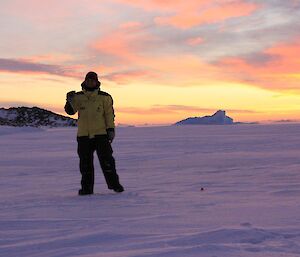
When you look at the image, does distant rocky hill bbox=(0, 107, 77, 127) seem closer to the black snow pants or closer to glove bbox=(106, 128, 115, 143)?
the black snow pants

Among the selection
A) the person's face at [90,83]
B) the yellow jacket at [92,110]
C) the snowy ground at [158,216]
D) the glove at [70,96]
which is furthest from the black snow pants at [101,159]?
the person's face at [90,83]

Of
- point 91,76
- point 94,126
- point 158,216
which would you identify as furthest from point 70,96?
point 158,216

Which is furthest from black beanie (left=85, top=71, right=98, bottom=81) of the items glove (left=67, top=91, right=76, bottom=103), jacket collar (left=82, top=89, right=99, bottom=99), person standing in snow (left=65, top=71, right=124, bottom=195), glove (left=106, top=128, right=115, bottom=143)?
glove (left=106, top=128, right=115, bottom=143)

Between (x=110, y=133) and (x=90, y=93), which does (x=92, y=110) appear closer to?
(x=90, y=93)

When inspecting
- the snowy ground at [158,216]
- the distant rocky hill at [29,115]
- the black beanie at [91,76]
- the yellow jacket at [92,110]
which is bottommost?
the snowy ground at [158,216]

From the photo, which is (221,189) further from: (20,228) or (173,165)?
(173,165)

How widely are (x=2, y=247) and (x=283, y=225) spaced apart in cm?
235

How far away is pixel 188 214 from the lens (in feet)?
15.4

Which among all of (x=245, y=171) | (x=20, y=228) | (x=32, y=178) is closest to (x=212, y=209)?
(x=20, y=228)

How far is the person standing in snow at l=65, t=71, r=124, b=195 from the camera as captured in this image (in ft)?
21.4

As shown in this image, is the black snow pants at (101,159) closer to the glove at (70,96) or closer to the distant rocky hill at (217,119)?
the glove at (70,96)

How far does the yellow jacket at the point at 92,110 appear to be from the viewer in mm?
6547

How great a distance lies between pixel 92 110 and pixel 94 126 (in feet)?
0.75

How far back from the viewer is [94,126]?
6559 millimetres
